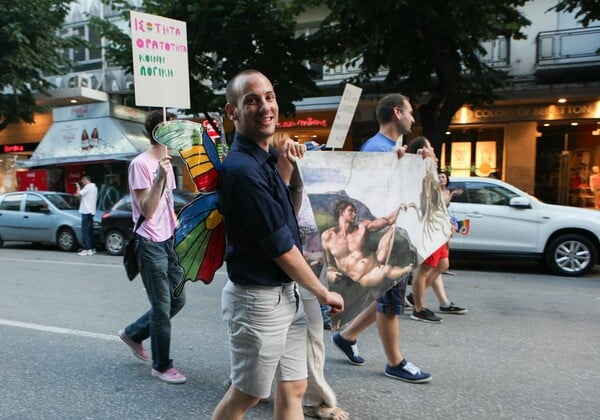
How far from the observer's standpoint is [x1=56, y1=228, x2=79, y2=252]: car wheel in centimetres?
1162

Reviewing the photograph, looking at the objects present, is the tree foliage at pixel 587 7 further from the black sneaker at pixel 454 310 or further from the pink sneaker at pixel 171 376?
the pink sneaker at pixel 171 376

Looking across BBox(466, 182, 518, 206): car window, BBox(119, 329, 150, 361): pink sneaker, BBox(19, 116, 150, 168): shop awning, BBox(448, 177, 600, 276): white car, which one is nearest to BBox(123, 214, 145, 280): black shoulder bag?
BBox(119, 329, 150, 361): pink sneaker

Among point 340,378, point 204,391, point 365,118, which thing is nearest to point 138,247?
point 204,391

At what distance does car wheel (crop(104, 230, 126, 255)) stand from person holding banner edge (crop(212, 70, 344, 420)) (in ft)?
30.7

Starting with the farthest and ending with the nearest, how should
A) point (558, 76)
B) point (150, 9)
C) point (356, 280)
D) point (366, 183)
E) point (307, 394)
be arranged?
point (558, 76) < point (150, 9) < point (307, 394) < point (366, 183) < point (356, 280)

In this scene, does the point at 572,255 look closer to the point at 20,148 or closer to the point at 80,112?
the point at 80,112

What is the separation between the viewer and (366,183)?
2824 mm

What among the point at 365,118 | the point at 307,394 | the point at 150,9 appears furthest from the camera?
the point at 365,118

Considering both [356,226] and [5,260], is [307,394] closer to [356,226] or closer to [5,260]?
[356,226]

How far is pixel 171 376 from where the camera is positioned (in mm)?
3574

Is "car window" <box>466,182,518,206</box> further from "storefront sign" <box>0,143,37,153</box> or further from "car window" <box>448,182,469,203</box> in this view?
"storefront sign" <box>0,143,37,153</box>

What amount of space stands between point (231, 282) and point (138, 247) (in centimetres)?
159

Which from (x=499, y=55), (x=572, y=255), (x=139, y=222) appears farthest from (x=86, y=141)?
(x=139, y=222)

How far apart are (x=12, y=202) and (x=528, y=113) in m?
14.6
